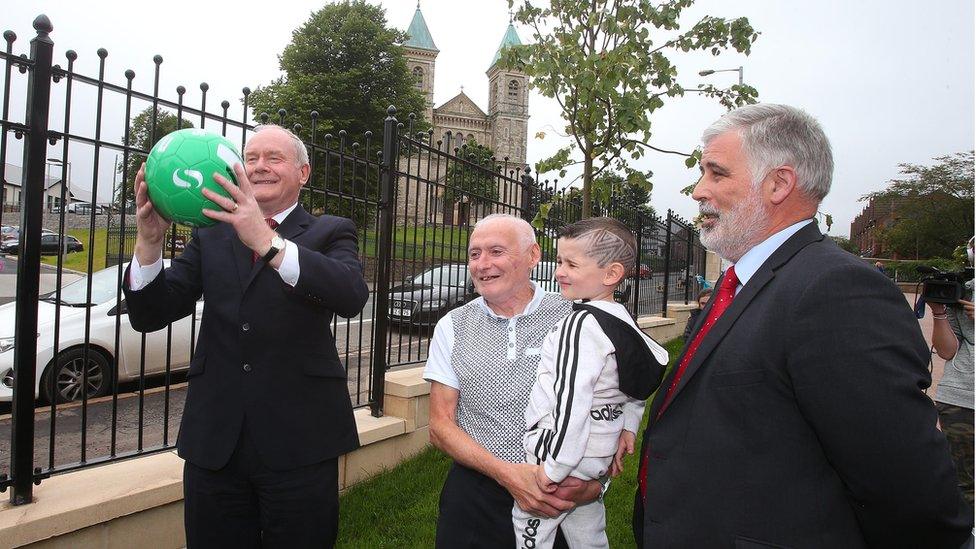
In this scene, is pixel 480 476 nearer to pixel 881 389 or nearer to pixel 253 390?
pixel 253 390

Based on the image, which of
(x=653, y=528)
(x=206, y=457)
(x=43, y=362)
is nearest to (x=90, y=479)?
(x=206, y=457)

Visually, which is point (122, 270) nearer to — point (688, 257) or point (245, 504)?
point (245, 504)

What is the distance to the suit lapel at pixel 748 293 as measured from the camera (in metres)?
1.56

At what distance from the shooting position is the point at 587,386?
1925 millimetres

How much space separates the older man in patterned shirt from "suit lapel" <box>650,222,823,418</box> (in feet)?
2.31

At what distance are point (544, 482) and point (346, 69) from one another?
36.3m

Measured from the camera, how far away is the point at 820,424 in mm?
1370

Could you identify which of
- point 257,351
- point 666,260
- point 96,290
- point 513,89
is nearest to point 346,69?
point 666,260

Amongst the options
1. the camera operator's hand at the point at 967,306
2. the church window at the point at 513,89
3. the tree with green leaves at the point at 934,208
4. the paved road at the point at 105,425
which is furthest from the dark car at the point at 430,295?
the church window at the point at 513,89

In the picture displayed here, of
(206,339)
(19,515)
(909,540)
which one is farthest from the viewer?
(19,515)

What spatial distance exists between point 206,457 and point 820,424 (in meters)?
1.92

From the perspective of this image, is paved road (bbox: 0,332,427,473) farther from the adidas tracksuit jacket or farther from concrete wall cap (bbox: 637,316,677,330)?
concrete wall cap (bbox: 637,316,677,330)

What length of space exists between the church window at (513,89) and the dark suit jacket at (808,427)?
284 feet

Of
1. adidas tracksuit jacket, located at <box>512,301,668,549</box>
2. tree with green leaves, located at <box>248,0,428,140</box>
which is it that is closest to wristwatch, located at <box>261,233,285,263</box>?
adidas tracksuit jacket, located at <box>512,301,668,549</box>
